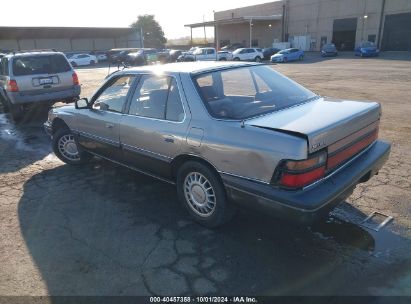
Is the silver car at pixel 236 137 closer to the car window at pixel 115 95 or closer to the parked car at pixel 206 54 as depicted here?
the car window at pixel 115 95

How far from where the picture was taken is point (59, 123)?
5.60 metres

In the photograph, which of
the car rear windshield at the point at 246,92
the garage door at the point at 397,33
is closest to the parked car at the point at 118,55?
the garage door at the point at 397,33

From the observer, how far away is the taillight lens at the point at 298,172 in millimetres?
2689

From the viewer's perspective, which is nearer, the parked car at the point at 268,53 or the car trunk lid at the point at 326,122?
the car trunk lid at the point at 326,122

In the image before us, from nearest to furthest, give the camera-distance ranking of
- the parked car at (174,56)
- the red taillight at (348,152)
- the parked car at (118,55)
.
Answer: the red taillight at (348,152) < the parked car at (174,56) < the parked car at (118,55)

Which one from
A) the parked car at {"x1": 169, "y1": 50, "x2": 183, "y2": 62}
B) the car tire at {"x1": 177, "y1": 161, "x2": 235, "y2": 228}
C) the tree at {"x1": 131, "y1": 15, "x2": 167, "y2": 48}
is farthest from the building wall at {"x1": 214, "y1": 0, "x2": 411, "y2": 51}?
the car tire at {"x1": 177, "y1": 161, "x2": 235, "y2": 228}

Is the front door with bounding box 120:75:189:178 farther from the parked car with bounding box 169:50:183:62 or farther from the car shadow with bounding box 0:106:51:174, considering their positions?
the parked car with bounding box 169:50:183:62

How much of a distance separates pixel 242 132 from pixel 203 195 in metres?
0.91

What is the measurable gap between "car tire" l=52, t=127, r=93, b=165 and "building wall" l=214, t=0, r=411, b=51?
1704 inches

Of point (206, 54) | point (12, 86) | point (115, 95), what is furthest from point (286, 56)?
point (115, 95)

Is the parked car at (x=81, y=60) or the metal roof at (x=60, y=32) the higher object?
the metal roof at (x=60, y=32)

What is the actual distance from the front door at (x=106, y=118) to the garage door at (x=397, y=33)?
141ft

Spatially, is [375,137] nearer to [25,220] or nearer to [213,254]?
[213,254]

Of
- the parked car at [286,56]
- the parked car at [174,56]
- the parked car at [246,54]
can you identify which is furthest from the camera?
the parked car at [174,56]
